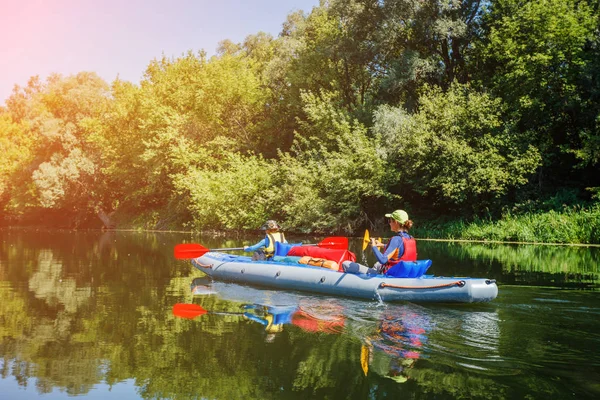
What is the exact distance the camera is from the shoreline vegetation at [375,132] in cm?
2223

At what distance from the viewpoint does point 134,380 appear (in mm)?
5254

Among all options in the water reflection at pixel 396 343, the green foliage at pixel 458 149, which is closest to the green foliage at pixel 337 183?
the green foliage at pixel 458 149

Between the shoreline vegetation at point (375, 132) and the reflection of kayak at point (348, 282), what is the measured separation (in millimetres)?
12098

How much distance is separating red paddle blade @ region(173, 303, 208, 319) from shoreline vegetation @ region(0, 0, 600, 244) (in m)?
14.8

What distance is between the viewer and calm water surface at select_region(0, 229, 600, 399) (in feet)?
16.4

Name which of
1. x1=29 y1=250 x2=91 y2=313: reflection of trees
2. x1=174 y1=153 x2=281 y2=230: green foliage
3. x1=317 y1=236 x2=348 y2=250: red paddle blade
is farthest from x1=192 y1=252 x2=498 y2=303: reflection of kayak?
x1=174 y1=153 x2=281 y2=230: green foliage

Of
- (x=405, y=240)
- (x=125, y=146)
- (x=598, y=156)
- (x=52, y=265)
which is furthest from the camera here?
(x=125, y=146)

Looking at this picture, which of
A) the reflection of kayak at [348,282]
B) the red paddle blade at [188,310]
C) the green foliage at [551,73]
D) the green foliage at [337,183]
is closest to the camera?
the red paddle blade at [188,310]

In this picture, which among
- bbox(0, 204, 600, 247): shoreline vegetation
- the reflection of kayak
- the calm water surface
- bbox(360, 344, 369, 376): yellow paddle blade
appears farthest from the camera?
bbox(0, 204, 600, 247): shoreline vegetation

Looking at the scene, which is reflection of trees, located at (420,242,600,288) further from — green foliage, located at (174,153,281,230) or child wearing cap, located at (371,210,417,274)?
green foliage, located at (174,153,281,230)

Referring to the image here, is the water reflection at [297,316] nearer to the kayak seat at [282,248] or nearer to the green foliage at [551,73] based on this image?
the kayak seat at [282,248]

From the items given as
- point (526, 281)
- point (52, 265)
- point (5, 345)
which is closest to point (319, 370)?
point (5, 345)

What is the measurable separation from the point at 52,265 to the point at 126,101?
23.9 metres

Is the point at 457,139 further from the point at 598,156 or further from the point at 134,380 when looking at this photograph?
the point at 134,380
